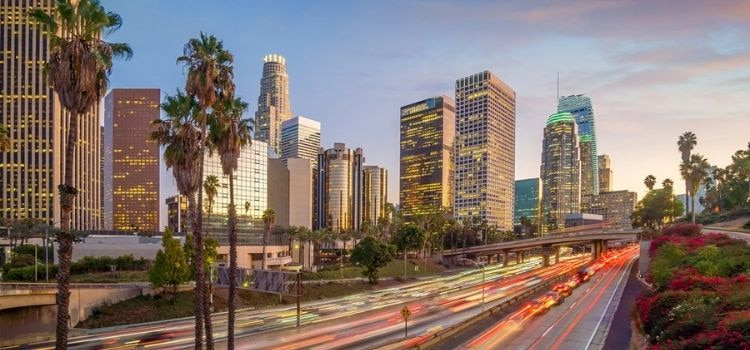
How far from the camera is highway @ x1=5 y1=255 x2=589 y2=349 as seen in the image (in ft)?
134

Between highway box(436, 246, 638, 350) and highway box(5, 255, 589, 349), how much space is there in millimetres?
4940

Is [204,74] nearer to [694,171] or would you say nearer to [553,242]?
[553,242]

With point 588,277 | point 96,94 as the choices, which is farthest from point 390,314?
point 588,277

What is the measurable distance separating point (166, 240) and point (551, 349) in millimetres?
42046

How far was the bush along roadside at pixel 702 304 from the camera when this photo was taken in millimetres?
18411

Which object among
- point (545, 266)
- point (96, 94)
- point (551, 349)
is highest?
point (96, 94)

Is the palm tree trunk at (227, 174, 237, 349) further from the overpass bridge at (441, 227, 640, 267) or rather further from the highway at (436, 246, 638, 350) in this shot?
the overpass bridge at (441, 227, 640, 267)

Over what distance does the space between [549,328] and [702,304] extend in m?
21.1

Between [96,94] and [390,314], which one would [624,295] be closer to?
[390,314]

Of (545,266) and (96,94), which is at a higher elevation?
(96,94)

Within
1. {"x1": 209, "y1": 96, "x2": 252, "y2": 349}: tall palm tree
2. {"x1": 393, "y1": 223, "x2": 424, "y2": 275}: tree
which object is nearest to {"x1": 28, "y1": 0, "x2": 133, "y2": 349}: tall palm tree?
{"x1": 209, "y1": 96, "x2": 252, "y2": 349}: tall palm tree

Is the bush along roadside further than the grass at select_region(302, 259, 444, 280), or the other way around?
the grass at select_region(302, 259, 444, 280)

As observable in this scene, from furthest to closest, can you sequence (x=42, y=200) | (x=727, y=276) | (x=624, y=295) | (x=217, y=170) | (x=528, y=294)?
(x=42, y=200), (x=217, y=170), (x=528, y=294), (x=624, y=295), (x=727, y=276)

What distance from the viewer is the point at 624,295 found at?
63906 mm
